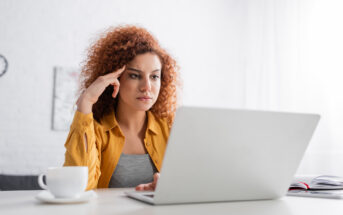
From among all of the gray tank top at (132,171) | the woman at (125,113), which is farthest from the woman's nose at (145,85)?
the gray tank top at (132,171)

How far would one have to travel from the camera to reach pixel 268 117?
822 millimetres

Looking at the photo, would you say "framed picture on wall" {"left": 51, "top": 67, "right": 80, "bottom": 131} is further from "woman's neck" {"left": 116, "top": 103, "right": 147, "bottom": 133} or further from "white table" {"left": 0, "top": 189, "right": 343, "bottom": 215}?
"white table" {"left": 0, "top": 189, "right": 343, "bottom": 215}

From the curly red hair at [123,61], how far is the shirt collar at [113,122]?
39 mm

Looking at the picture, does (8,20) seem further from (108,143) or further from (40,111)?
(108,143)

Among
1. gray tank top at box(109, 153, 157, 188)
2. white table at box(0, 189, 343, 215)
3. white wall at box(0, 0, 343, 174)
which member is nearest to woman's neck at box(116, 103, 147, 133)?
gray tank top at box(109, 153, 157, 188)

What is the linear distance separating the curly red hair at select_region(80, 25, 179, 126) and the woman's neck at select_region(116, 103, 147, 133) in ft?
0.19

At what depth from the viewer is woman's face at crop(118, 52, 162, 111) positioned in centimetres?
168

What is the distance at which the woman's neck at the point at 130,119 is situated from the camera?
70.2 inches

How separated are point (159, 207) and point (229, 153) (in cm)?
19

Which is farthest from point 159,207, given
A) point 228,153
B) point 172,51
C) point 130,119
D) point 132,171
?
point 172,51

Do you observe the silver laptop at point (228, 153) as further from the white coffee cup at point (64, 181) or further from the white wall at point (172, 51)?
the white wall at point (172, 51)

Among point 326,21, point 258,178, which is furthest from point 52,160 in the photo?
point 258,178

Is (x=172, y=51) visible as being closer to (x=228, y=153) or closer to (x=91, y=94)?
(x=91, y=94)

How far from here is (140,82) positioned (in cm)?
170
